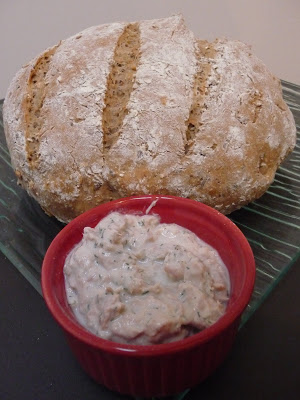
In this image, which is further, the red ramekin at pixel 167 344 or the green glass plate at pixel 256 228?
the green glass plate at pixel 256 228

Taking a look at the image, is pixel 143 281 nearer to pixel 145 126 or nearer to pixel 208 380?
pixel 208 380

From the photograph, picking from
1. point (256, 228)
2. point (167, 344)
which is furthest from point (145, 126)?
point (167, 344)

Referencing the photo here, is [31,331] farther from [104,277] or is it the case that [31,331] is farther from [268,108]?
[268,108]

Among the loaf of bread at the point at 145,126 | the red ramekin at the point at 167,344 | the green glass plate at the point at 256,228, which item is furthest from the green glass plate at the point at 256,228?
the red ramekin at the point at 167,344

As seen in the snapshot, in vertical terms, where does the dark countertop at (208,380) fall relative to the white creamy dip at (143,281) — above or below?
below

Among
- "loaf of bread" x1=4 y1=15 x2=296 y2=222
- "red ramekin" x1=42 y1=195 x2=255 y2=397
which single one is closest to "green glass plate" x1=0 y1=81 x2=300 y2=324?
"loaf of bread" x1=4 y1=15 x2=296 y2=222

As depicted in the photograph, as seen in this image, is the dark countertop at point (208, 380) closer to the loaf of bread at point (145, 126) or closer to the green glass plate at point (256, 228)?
the green glass plate at point (256, 228)

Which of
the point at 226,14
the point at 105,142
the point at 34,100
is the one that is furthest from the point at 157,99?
the point at 226,14
